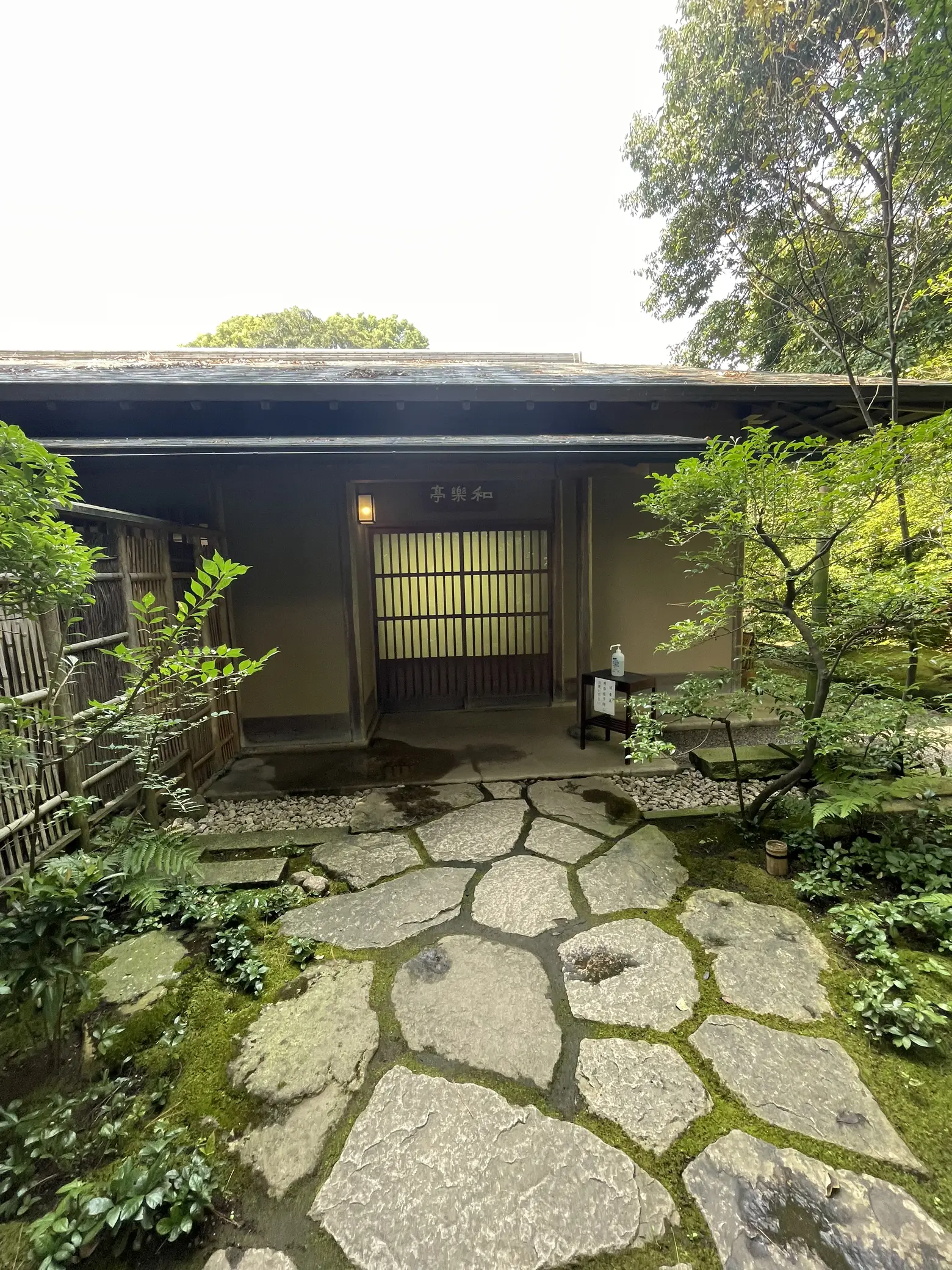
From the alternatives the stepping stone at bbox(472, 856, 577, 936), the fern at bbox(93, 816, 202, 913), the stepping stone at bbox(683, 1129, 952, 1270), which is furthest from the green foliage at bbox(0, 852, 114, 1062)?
the stepping stone at bbox(683, 1129, 952, 1270)

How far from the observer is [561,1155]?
140 centimetres

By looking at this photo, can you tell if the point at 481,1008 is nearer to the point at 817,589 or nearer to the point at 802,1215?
the point at 802,1215

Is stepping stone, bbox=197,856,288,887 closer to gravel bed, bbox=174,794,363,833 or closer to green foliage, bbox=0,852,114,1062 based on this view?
gravel bed, bbox=174,794,363,833

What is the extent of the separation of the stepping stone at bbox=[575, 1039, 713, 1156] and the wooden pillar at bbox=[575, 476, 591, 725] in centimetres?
416

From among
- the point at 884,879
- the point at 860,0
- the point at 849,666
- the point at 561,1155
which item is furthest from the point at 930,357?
the point at 561,1155

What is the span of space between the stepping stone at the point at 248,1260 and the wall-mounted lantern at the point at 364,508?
16.9 feet

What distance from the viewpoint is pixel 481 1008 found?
1.93 m

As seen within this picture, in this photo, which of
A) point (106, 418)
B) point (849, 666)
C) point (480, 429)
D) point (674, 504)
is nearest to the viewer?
point (674, 504)

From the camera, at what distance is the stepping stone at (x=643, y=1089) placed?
4.85 ft

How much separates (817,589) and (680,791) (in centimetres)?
181

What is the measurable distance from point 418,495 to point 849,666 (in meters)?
4.70

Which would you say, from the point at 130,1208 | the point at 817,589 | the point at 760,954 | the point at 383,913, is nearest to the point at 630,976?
the point at 760,954

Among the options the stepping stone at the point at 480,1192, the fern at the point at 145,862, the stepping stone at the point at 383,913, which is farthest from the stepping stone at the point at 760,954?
the fern at the point at 145,862

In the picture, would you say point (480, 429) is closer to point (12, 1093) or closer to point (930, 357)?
point (12, 1093)
